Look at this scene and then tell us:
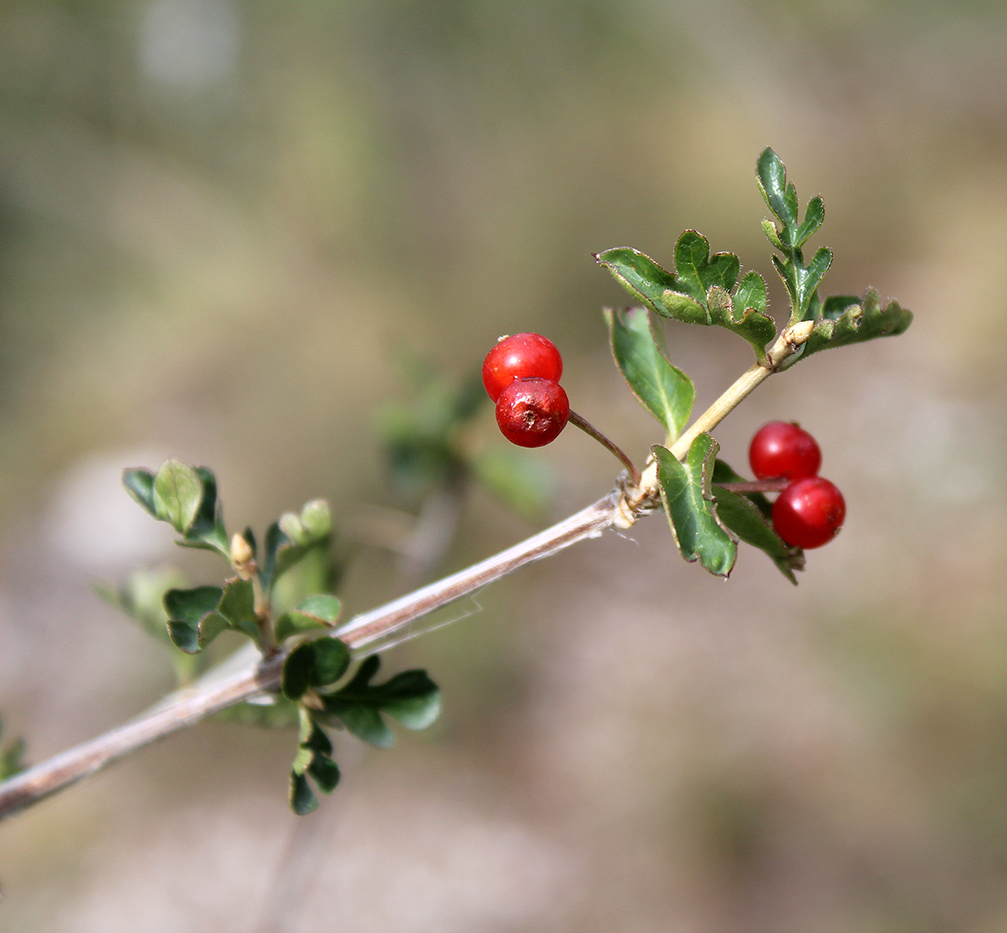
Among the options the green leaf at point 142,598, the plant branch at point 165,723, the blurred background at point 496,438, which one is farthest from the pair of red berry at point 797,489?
the green leaf at point 142,598

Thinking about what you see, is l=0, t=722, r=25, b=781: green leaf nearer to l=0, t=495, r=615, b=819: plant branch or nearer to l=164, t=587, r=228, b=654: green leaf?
l=0, t=495, r=615, b=819: plant branch

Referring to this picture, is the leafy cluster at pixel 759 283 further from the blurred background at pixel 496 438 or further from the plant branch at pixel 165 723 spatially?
the blurred background at pixel 496 438

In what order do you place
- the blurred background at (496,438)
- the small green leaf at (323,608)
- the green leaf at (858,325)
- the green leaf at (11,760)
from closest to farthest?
the green leaf at (858,325)
the small green leaf at (323,608)
the green leaf at (11,760)
the blurred background at (496,438)

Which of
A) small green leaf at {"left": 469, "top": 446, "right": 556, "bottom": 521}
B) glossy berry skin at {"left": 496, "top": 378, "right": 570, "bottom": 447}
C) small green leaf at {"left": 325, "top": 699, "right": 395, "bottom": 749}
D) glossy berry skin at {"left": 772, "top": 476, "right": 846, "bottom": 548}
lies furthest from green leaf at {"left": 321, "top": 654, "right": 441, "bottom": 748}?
small green leaf at {"left": 469, "top": 446, "right": 556, "bottom": 521}

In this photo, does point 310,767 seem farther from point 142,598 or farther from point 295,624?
point 142,598

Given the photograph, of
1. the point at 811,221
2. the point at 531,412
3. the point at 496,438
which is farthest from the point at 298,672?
the point at 496,438
